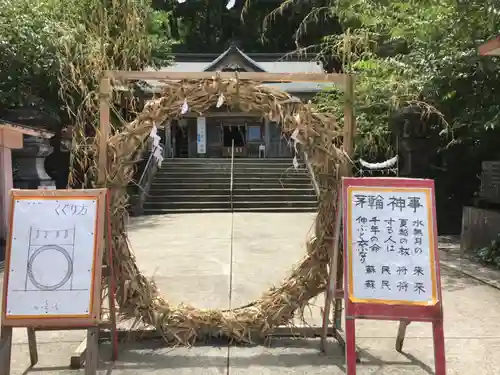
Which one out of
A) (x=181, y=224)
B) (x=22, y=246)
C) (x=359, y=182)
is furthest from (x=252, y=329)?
(x=181, y=224)

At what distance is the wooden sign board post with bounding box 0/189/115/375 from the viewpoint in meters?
3.28

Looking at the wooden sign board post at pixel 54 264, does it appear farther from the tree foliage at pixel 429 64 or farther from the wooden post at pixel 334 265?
the tree foliage at pixel 429 64

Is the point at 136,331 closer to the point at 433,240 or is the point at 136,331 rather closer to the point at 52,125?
the point at 433,240

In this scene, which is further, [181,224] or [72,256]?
[181,224]

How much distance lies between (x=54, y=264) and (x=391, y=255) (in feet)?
7.31

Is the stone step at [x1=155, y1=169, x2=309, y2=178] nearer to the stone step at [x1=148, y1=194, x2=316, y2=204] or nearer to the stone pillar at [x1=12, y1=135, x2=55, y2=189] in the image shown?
the stone step at [x1=148, y1=194, x2=316, y2=204]

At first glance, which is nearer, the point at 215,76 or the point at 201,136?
the point at 215,76

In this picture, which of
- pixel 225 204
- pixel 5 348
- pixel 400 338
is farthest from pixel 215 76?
pixel 225 204

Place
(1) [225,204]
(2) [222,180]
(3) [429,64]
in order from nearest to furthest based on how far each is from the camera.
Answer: (3) [429,64]
(1) [225,204]
(2) [222,180]

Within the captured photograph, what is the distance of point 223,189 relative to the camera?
17469 millimetres

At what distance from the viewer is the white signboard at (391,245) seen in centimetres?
336

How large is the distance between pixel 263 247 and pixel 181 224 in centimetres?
422

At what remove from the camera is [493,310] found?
5.28m

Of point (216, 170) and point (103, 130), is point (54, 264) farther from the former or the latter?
point (216, 170)
